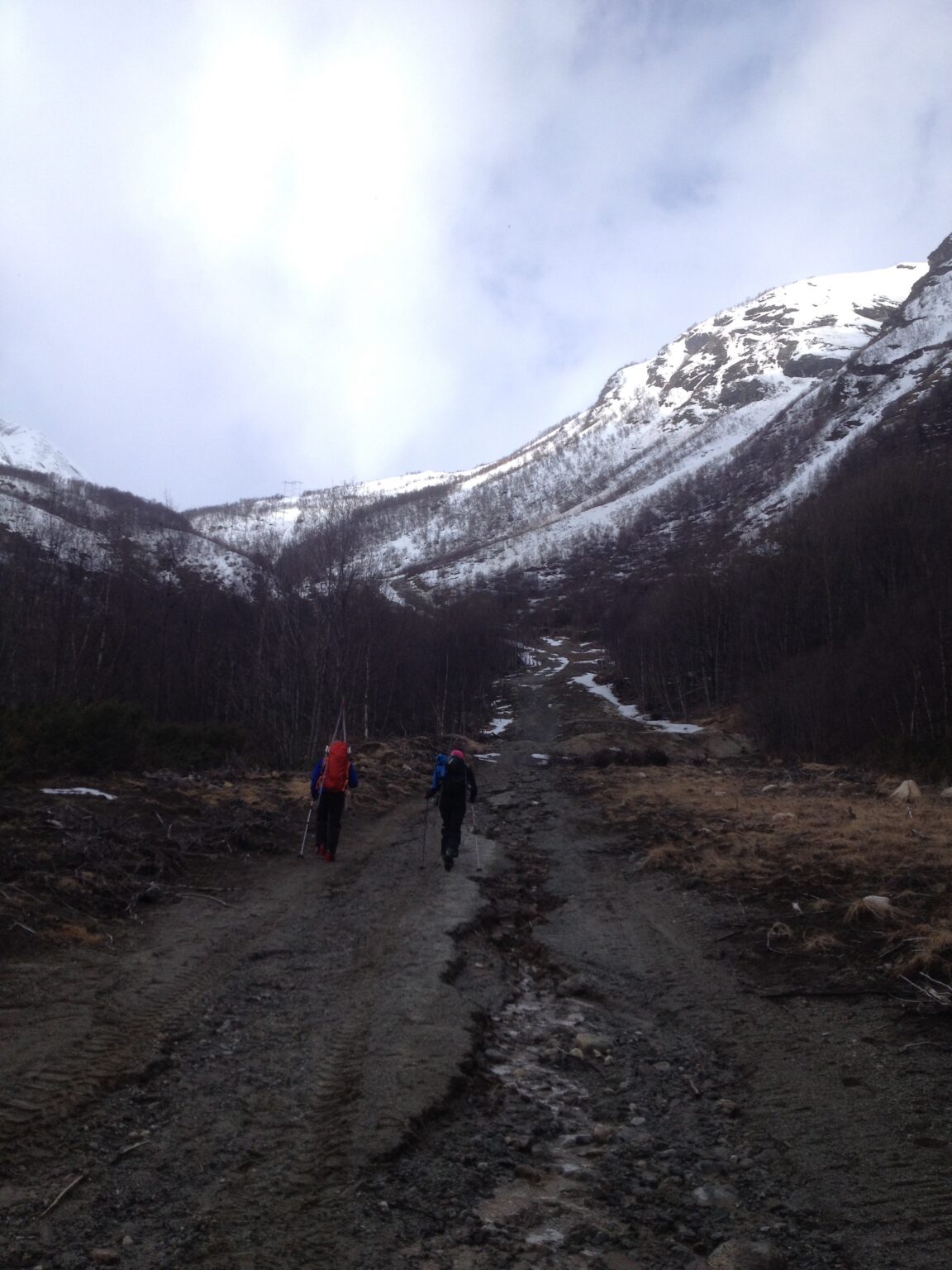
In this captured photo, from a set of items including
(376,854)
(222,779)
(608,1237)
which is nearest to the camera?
(608,1237)

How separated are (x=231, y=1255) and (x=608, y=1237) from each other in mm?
1678

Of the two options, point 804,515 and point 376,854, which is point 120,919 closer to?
point 376,854

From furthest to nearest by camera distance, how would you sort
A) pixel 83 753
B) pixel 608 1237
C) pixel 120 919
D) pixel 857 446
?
pixel 857 446 < pixel 83 753 < pixel 120 919 < pixel 608 1237

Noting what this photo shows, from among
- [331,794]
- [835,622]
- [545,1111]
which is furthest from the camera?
[835,622]

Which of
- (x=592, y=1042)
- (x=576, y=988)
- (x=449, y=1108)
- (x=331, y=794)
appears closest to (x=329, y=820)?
(x=331, y=794)

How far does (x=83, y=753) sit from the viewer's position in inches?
587

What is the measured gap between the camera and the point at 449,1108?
182 inches

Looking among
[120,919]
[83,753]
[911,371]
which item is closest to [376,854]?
[120,919]

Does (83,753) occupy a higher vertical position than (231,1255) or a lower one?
higher

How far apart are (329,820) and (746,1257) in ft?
31.0

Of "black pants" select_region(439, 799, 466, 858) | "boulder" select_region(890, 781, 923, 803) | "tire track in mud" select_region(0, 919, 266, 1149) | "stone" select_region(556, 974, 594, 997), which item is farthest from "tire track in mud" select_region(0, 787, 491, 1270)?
"boulder" select_region(890, 781, 923, 803)

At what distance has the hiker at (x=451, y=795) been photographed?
38.9 ft

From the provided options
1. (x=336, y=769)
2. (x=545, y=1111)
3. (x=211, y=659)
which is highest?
(x=211, y=659)

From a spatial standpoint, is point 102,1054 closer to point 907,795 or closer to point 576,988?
point 576,988
